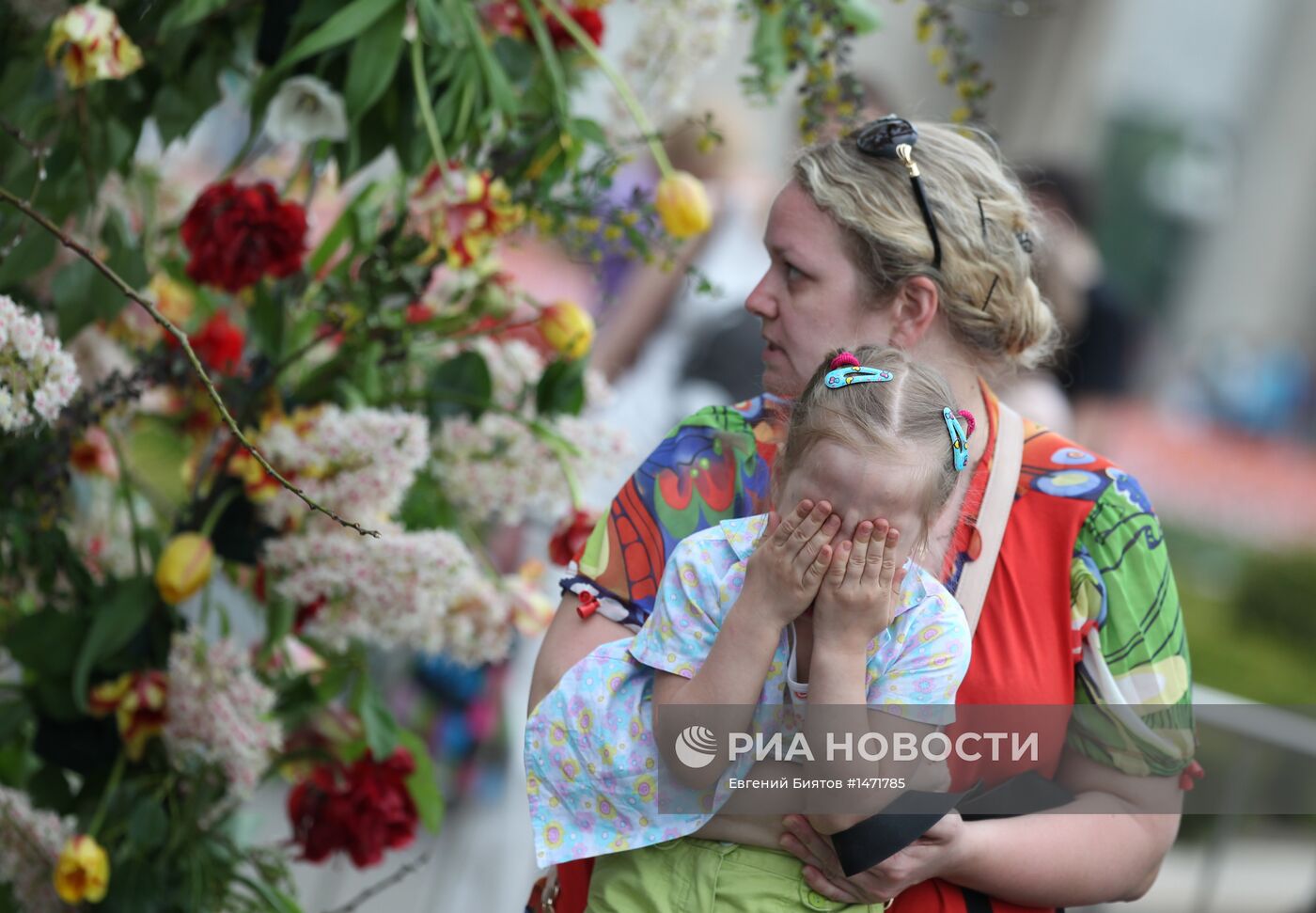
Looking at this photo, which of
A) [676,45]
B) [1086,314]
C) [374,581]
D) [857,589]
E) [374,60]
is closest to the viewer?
[857,589]

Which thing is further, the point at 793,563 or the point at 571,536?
the point at 571,536

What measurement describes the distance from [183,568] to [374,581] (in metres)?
0.22

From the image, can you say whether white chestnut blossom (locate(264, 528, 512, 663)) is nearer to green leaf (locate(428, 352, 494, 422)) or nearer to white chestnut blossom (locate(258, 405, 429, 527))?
white chestnut blossom (locate(258, 405, 429, 527))

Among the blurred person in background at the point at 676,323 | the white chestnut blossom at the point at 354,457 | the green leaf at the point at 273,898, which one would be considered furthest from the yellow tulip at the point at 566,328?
the blurred person in background at the point at 676,323

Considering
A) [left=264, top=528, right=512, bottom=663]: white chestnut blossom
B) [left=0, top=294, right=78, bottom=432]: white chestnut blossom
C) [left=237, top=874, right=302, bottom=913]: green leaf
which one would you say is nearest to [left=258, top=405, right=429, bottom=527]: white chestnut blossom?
[left=264, top=528, right=512, bottom=663]: white chestnut blossom

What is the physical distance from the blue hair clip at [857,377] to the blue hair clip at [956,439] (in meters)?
0.07

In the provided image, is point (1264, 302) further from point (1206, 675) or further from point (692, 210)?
point (692, 210)

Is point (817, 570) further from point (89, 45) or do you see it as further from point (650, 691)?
point (89, 45)

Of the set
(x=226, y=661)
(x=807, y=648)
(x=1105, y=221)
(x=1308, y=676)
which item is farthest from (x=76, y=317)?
(x=1105, y=221)

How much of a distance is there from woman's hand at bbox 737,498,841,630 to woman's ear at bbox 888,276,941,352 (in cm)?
36

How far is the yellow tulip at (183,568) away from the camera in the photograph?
1.63m

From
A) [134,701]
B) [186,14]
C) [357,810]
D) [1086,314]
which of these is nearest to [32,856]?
[134,701]

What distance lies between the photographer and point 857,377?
1.25 metres

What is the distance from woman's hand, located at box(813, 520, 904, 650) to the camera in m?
1.19
